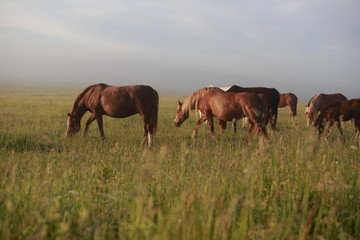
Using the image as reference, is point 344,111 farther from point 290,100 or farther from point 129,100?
point 290,100

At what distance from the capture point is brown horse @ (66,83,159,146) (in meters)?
8.30

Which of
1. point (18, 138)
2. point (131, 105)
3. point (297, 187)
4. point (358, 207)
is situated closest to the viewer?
point (358, 207)

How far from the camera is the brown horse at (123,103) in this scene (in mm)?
8305

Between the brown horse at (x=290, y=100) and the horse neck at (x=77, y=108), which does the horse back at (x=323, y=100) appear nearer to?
the brown horse at (x=290, y=100)

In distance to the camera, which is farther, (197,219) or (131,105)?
(131,105)

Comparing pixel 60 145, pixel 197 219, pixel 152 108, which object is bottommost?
pixel 60 145

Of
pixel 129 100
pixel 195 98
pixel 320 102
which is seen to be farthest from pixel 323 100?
pixel 129 100

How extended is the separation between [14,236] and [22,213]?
1.77 ft

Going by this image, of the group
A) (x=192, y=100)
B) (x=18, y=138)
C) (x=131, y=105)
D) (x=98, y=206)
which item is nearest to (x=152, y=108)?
(x=131, y=105)

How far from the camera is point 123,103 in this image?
8.40 metres

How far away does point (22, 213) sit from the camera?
2686 millimetres

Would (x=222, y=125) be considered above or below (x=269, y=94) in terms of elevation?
below

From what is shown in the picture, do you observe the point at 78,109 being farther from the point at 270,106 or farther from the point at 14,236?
the point at 270,106

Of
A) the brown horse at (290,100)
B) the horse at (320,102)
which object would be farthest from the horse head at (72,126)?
Result: the brown horse at (290,100)
